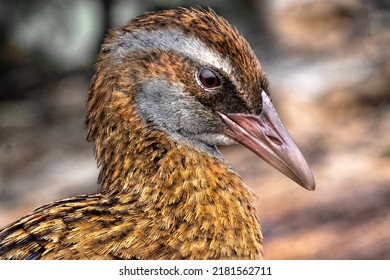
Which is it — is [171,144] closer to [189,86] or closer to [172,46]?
[189,86]

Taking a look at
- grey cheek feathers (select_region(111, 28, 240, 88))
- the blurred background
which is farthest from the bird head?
the blurred background

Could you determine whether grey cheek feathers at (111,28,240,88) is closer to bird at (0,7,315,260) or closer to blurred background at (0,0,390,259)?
bird at (0,7,315,260)

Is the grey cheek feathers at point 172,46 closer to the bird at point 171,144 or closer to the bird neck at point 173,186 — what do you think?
the bird at point 171,144

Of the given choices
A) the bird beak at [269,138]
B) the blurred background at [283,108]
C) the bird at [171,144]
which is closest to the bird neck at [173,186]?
the bird at [171,144]

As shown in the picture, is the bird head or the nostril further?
the nostril
